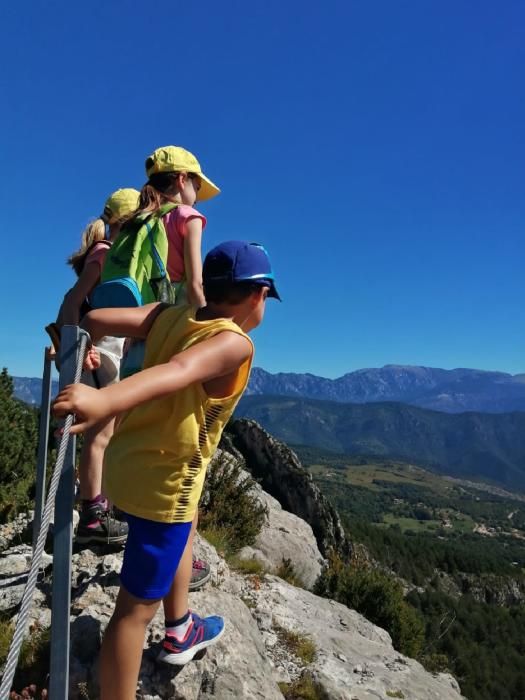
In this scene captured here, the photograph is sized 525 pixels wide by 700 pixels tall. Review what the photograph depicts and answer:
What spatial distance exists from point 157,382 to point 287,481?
24.2 meters

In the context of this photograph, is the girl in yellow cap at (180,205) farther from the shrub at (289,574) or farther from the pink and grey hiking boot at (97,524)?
the shrub at (289,574)

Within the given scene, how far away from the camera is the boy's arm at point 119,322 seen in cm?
258

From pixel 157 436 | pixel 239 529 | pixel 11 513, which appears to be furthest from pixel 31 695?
pixel 239 529

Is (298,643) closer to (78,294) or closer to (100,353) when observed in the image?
(100,353)

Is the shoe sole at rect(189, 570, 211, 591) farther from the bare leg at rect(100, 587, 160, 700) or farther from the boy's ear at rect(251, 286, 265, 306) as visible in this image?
the boy's ear at rect(251, 286, 265, 306)

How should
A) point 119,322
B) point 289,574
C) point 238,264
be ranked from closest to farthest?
point 238,264
point 119,322
point 289,574

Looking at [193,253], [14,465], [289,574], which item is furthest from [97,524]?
[14,465]

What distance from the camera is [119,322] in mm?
2598

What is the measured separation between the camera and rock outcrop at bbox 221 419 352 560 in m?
22.5

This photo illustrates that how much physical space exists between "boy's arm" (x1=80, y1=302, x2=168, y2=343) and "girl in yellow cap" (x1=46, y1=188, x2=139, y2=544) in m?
0.83

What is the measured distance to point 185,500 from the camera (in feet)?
7.70

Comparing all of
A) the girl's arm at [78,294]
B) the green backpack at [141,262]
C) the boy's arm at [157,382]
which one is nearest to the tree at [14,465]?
the girl's arm at [78,294]

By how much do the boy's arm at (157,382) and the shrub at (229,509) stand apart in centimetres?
476

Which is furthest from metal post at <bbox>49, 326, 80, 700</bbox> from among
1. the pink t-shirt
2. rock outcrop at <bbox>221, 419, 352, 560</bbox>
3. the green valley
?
rock outcrop at <bbox>221, 419, 352, 560</bbox>
